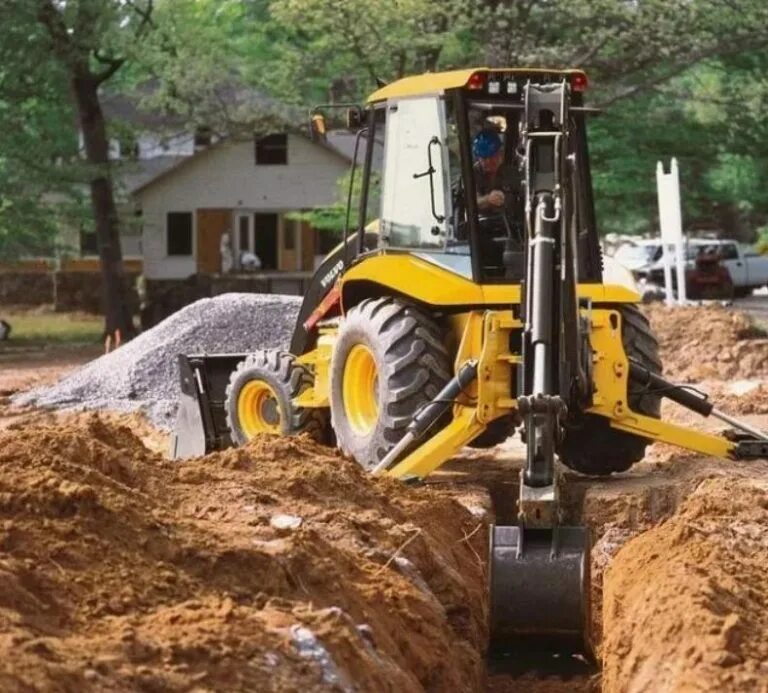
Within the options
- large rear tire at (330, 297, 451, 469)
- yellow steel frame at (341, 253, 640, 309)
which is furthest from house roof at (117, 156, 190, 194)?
yellow steel frame at (341, 253, 640, 309)

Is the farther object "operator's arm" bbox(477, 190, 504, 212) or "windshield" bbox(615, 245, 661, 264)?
"windshield" bbox(615, 245, 661, 264)

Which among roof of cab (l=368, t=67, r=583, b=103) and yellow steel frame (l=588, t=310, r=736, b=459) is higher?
roof of cab (l=368, t=67, r=583, b=103)

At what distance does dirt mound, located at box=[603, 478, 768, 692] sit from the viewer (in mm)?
6500

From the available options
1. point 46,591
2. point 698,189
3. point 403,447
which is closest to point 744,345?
point 403,447

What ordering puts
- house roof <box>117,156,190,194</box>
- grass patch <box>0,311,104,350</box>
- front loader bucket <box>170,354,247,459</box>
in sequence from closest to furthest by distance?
front loader bucket <box>170,354,247,459</box> < grass patch <box>0,311,104,350</box> < house roof <box>117,156,190,194</box>

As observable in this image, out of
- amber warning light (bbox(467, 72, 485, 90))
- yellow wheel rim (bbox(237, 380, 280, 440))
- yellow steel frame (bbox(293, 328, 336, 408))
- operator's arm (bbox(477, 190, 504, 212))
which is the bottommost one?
yellow wheel rim (bbox(237, 380, 280, 440))

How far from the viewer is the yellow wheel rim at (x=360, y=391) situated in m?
12.2

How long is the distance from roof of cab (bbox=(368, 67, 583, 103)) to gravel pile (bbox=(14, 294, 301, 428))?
830 cm

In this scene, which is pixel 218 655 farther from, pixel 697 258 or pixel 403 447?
pixel 697 258

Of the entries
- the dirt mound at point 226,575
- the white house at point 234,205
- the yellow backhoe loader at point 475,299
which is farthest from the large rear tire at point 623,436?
the white house at point 234,205

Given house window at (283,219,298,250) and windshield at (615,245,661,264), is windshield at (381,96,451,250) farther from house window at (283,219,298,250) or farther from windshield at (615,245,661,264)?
house window at (283,219,298,250)

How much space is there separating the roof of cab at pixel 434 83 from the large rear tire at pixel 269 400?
219 centimetres

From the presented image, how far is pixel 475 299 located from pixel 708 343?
13394 millimetres

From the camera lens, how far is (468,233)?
11555 mm
